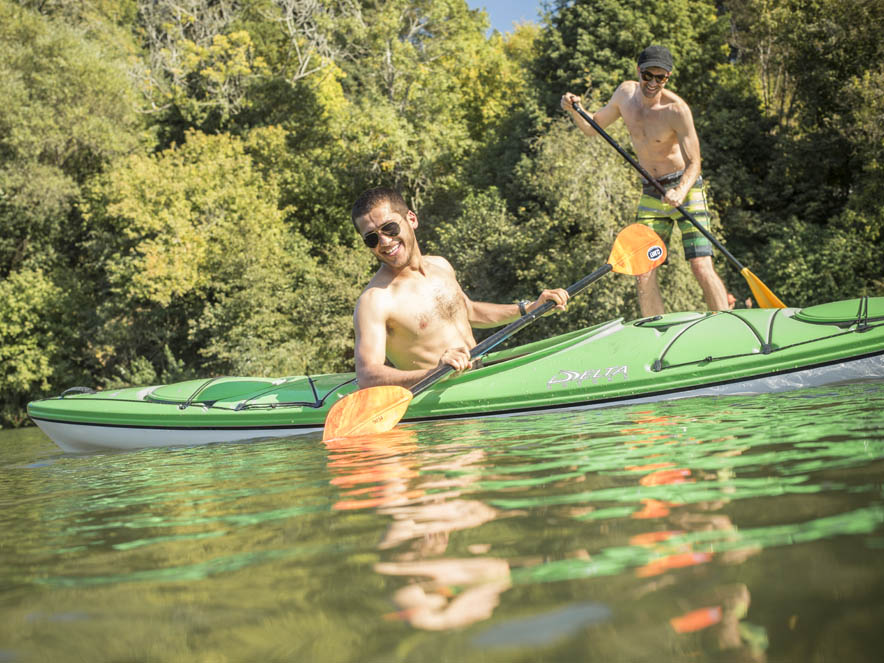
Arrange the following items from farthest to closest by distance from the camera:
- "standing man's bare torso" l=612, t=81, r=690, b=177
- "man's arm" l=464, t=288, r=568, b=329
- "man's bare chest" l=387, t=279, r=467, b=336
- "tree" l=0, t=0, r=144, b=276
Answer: "tree" l=0, t=0, r=144, b=276, "standing man's bare torso" l=612, t=81, r=690, b=177, "man's arm" l=464, t=288, r=568, b=329, "man's bare chest" l=387, t=279, r=467, b=336

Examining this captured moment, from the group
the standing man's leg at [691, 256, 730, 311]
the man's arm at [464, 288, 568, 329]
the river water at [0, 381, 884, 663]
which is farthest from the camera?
the standing man's leg at [691, 256, 730, 311]

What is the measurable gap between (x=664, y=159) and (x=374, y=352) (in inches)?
94.6

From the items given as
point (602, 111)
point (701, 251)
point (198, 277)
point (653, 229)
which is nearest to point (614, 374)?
point (701, 251)

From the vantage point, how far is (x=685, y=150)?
4777mm

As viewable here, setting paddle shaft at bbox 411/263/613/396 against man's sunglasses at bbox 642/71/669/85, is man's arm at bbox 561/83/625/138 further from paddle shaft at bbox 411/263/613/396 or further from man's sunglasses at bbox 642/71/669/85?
paddle shaft at bbox 411/263/613/396

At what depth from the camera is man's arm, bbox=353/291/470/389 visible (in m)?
3.68

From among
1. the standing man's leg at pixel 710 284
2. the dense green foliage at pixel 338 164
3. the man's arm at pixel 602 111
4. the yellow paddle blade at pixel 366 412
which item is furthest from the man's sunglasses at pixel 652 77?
the dense green foliage at pixel 338 164

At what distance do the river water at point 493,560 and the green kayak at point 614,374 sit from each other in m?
1.28

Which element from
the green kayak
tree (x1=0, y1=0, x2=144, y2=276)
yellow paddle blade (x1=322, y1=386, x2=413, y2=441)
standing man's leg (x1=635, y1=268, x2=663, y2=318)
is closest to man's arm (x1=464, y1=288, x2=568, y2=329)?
the green kayak

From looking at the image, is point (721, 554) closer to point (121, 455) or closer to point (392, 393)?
point (392, 393)

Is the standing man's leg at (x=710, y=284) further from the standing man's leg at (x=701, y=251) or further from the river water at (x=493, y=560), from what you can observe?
the river water at (x=493, y=560)

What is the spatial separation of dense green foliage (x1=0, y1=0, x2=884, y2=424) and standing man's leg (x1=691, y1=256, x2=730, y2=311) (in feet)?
20.4

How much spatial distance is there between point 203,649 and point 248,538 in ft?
1.91

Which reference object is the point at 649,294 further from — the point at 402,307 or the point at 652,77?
the point at 402,307
